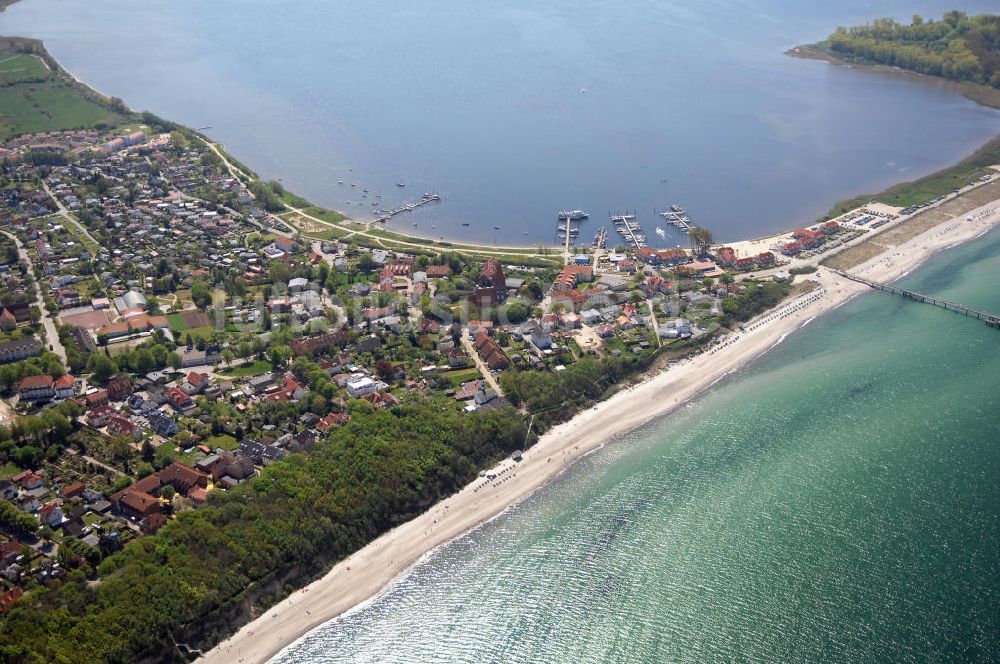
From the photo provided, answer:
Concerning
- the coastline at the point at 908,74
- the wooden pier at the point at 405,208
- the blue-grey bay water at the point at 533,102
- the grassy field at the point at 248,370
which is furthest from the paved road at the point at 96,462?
the coastline at the point at 908,74

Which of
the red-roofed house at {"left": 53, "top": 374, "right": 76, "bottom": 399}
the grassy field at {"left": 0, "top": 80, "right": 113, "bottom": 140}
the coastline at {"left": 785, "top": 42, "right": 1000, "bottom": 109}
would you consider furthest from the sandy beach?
the grassy field at {"left": 0, "top": 80, "right": 113, "bottom": 140}

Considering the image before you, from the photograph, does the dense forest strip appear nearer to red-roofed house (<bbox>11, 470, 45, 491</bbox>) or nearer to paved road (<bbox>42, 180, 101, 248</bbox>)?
paved road (<bbox>42, 180, 101, 248</bbox>)

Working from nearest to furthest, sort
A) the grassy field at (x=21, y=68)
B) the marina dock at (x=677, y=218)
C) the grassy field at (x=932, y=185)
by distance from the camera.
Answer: the marina dock at (x=677, y=218) < the grassy field at (x=932, y=185) < the grassy field at (x=21, y=68)

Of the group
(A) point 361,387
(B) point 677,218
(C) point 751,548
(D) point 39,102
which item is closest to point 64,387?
(A) point 361,387

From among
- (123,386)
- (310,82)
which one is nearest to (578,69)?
(310,82)

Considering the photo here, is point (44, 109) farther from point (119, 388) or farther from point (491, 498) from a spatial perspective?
point (491, 498)

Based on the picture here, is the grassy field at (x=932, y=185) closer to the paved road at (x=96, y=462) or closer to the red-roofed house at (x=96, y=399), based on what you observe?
the red-roofed house at (x=96, y=399)
